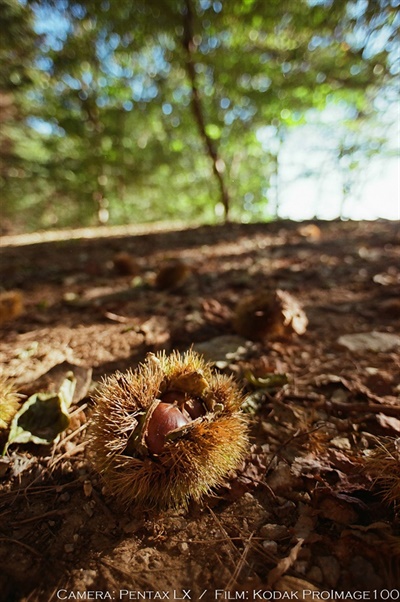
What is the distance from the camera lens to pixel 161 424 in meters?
1.10

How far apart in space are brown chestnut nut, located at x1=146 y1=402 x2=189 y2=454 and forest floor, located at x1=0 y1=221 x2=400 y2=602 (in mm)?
251

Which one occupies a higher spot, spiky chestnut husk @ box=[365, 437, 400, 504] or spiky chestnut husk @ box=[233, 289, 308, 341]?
spiky chestnut husk @ box=[233, 289, 308, 341]

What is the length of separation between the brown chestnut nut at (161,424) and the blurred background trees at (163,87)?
421cm

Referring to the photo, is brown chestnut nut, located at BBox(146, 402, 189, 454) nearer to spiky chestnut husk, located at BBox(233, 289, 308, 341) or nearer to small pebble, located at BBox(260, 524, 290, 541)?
small pebble, located at BBox(260, 524, 290, 541)

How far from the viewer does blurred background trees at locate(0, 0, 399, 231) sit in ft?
17.4

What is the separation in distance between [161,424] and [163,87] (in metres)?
8.64

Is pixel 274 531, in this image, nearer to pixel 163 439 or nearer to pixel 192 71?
pixel 163 439

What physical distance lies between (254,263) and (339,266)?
90 cm

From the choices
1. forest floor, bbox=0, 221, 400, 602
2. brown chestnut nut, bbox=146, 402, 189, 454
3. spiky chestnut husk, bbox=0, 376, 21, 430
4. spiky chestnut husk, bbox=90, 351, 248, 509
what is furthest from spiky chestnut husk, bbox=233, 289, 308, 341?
spiky chestnut husk, bbox=0, 376, 21, 430

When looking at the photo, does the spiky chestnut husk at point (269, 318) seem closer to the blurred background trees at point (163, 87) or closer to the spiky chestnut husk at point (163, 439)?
the spiky chestnut husk at point (163, 439)

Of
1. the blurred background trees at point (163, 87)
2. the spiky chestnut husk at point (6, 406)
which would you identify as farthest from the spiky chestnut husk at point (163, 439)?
the blurred background trees at point (163, 87)

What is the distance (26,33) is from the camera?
5715mm

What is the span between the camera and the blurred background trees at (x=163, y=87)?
17.4 ft

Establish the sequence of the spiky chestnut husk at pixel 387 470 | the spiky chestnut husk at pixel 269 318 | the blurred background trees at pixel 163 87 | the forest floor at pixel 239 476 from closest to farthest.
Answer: the forest floor at pixel 239 476
the spiky chestnut husk at pixel 387 470
the spiky chestnut husk at pixel 269 318
the blurred background trees at pixel 163 87
